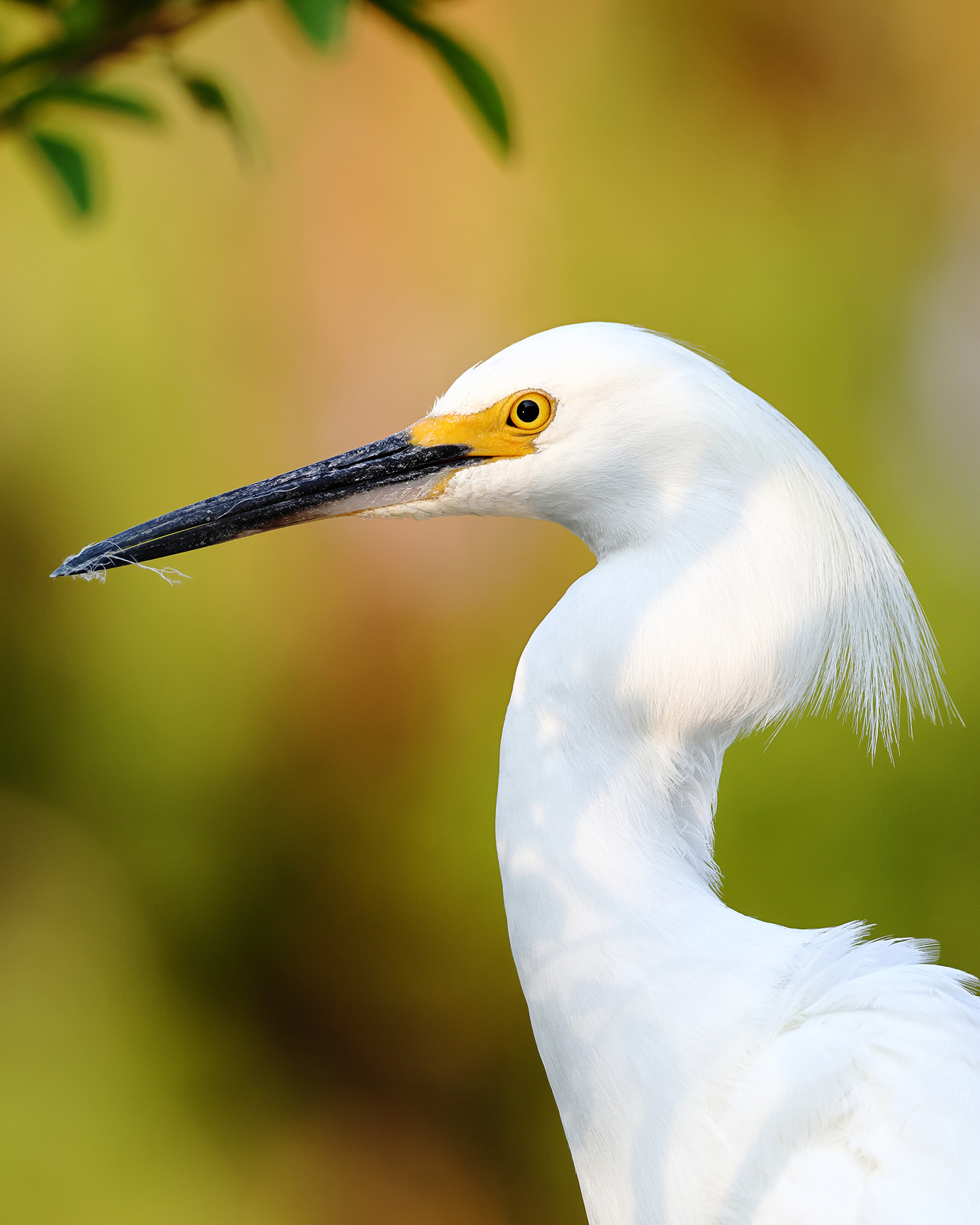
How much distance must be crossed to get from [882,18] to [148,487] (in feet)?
6.40

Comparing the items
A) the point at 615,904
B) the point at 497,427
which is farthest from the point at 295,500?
the point at 615,904

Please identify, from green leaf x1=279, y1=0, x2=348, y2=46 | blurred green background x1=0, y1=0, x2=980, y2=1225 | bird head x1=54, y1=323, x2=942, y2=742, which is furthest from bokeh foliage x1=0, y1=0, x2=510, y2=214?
blurred green background x1=0, y1=0, x2=980, y2=1225

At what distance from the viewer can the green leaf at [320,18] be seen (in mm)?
416

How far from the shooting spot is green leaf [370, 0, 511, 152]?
1.46 feet

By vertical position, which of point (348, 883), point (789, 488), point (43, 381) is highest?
point (43, 381)

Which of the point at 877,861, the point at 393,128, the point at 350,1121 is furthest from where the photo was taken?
the point at 350,1121

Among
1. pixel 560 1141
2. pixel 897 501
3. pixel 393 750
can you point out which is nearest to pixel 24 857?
pixel 393 750

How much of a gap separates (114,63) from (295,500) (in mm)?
503

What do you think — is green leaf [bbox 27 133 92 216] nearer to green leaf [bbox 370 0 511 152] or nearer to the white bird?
green leaf [bbox 370 0 511 152]

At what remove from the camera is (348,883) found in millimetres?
2465

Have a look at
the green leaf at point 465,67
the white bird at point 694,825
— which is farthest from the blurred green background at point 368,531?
the green leaf at point 465,67

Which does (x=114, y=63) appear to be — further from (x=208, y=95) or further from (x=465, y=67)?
(x=465, y=67)

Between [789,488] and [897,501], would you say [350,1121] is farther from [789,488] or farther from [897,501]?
[789,488]

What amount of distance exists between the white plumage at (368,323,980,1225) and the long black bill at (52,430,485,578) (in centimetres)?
13
